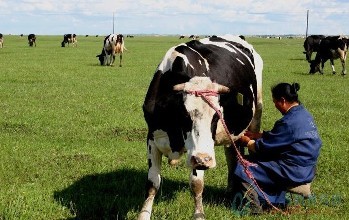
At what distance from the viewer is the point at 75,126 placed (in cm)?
1121

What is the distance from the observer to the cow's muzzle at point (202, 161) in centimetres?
465

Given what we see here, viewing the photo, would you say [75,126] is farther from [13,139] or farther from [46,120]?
[13,139]

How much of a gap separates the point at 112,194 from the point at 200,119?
2.52 meters

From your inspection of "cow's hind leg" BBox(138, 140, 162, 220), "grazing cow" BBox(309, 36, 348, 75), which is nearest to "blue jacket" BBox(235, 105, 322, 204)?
"cow's hind leg" BBox(138, 140, 162, 220)

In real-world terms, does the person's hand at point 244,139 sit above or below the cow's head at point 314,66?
above

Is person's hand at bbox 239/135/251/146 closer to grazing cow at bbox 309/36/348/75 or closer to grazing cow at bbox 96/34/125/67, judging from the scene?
grazing cow at bbox 309/36/348/75

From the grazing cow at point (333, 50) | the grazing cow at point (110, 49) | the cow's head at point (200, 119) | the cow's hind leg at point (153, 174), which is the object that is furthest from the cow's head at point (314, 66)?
the cow's head at point (200, 119)

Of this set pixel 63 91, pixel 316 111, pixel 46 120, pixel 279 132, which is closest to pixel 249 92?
A: pixel 279 132

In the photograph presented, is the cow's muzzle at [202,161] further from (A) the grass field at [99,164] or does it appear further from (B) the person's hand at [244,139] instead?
(B) the person's hand at [244,139]

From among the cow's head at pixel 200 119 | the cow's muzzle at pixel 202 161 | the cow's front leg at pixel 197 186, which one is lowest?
the cow's front leg at pixel 197 186

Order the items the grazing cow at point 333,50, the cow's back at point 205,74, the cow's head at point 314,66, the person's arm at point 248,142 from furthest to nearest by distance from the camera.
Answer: the grazing cow at point 333,50 < the cow's head at point 314,66 < the person's arm at point 248,142 < the cow's back at point 205,74

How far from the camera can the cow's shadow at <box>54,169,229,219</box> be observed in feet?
19.9

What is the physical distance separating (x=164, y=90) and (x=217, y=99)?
790mm

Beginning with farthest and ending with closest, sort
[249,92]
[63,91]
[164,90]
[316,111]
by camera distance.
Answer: [63,91], [316,111], [249,92], [164,90]
